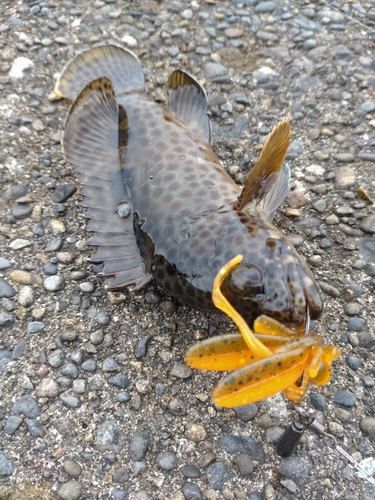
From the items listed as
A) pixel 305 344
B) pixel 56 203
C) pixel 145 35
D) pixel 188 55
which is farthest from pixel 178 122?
pixel 305 344

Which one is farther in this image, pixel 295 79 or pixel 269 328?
pixel 295 79

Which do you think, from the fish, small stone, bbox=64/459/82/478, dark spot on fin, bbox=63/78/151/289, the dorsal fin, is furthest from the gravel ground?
the dorsal fin

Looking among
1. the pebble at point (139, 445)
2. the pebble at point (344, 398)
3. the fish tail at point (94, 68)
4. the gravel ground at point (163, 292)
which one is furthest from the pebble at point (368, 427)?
the fish tail at point (94, 68)

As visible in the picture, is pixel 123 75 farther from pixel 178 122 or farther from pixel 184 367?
pixel 184 367

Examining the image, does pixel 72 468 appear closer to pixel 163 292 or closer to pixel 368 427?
pixel 163 292

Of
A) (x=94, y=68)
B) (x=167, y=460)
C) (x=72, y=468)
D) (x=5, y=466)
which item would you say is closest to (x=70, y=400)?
(x=72, y=468)

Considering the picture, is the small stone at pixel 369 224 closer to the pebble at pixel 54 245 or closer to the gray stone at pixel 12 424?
the pebble at pixel 54 245
